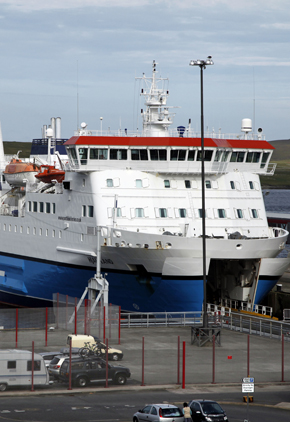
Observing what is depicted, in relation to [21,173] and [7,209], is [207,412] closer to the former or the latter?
[21,173]

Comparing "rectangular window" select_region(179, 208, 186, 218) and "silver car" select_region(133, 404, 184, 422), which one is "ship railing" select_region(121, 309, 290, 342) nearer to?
"rectangular window" select_region(179, 208, 186, 218)

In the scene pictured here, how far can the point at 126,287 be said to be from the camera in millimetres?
35469

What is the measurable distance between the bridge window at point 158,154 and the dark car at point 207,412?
66.1 ft

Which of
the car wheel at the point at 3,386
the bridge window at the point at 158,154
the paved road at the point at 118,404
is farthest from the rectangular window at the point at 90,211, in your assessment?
the car wheel at the point at 3,386

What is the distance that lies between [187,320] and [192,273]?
8.08 ft

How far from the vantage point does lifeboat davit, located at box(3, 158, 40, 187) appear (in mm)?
44266

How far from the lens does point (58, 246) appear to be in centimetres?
3900

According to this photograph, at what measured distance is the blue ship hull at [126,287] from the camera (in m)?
33.6

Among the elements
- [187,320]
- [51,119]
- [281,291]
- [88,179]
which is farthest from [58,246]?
[51,119]

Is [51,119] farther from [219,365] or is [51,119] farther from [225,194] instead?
[219,365]

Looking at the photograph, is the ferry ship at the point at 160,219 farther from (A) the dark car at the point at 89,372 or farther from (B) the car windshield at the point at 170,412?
(B) the car windshield at the point at 170,412

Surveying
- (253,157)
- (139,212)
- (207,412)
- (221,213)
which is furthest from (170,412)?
(253,157)

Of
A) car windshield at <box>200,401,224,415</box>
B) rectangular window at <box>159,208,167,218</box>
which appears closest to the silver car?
car windshield at <box>200,401,224,415</box>

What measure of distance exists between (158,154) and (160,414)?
2095 centimetres
